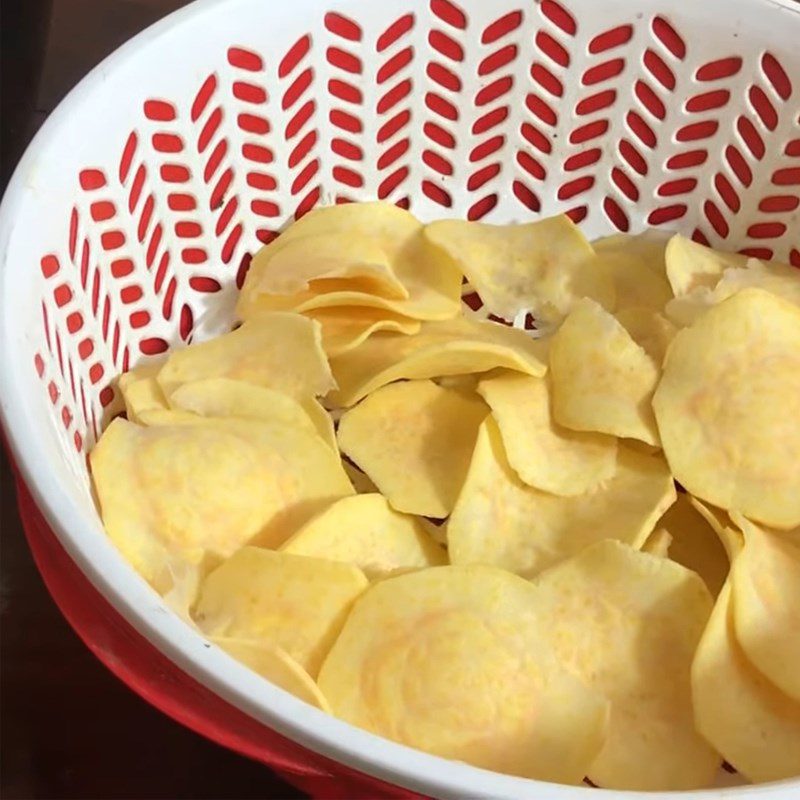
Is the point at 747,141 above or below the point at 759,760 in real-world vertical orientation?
above

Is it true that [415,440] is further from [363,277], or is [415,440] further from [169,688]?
[169,688]

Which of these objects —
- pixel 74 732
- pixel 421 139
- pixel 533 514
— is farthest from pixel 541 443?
pixel 74 732

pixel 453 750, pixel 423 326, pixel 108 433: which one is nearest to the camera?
pixel 453 750

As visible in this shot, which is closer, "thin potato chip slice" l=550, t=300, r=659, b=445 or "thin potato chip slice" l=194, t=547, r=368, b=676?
"thin potato chip slice" l=194, t=547, r=368, b=676

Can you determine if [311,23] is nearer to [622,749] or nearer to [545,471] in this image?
[545,471]

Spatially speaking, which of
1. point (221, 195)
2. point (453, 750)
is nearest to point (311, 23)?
point (221, 195)

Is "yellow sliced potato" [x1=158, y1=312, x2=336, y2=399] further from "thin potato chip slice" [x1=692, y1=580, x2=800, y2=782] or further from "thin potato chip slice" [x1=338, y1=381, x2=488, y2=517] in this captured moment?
"thin potato chip slice" [x1=692, y1=580, x2=800, y2=782]

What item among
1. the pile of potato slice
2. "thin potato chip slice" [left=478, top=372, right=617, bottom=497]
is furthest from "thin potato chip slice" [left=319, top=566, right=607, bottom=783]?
"thin potato chip slice" [left=478, top=372, right=617, bottom=497]
